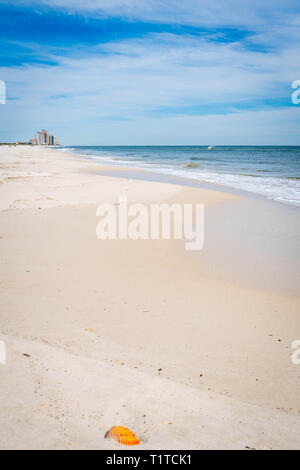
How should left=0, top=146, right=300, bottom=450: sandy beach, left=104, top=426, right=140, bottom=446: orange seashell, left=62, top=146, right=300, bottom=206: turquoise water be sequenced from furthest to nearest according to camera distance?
1. left=62, top=146, right=300, bottom=206: turquoise water
2. left=0, top=146, right=300, bottom=450: sandy beach
3. left=104, top=426, right=140, bottom=446: orange seashell

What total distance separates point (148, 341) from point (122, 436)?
4.64 feet

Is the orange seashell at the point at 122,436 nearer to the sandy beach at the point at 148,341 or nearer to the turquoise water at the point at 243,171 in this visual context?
the sandy beach at the point at 148,341

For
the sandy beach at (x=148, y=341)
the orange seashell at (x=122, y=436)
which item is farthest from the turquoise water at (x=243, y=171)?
the orange seashell at (x=122, y=436)

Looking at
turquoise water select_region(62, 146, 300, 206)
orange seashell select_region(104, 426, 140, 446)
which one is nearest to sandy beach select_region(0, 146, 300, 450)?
orange seashell select_region(104, 426, 140, 446)

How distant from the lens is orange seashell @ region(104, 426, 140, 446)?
2137 mm

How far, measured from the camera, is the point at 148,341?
3.56m

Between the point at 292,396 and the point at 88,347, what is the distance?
2.11m

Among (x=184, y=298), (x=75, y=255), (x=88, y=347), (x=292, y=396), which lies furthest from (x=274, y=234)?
(x=88, y=347)

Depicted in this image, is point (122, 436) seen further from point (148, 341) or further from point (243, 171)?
point (243, 171)

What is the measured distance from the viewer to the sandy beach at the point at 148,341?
90.5 inches

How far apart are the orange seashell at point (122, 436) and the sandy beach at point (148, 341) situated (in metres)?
0.05

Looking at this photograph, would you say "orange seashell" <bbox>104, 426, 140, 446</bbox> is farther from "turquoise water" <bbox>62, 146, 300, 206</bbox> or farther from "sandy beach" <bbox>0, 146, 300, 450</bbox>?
"turquoise water" <bbox>62, 146, 300, 206</bbox>

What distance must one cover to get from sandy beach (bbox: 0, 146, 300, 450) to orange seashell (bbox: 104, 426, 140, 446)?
0.05 meters

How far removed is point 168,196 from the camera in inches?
552
